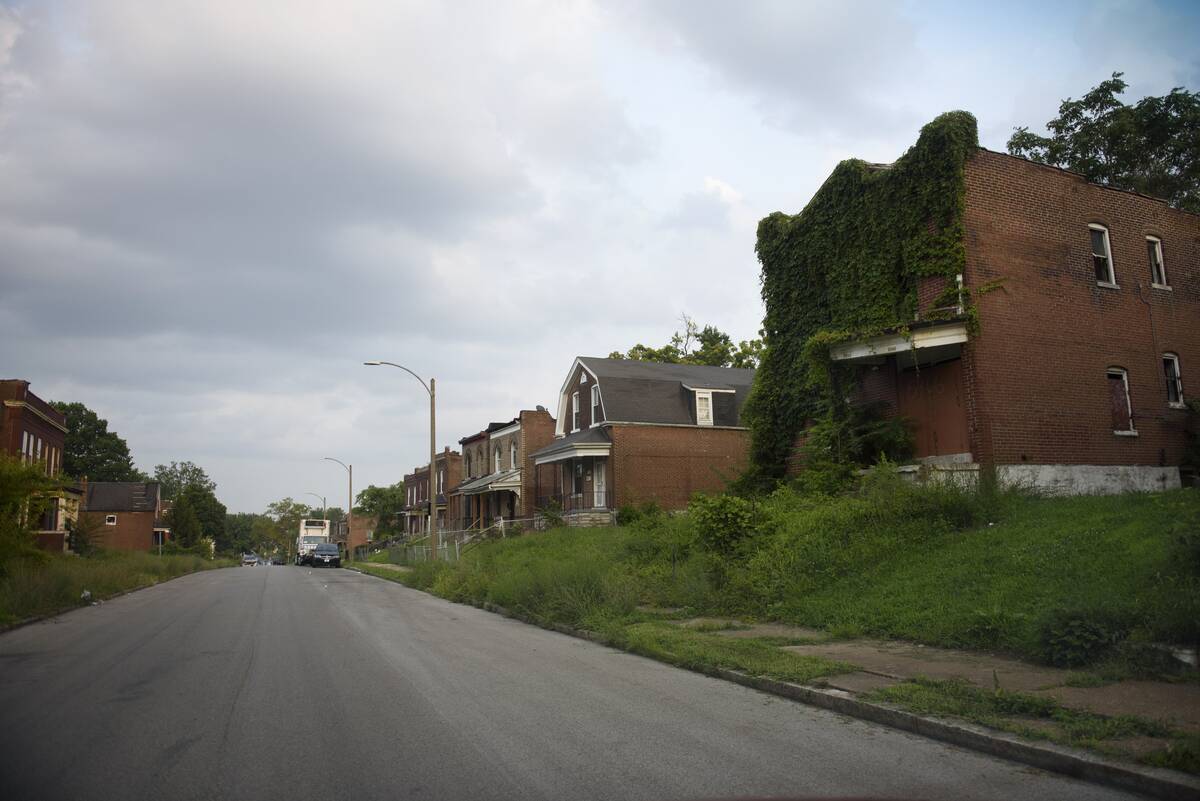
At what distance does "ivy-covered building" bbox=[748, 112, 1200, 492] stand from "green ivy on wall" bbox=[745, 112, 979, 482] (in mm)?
50

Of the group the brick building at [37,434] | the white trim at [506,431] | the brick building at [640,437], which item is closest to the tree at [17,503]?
the brick building at [37,434]

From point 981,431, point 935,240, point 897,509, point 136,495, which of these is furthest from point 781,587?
point 136,495

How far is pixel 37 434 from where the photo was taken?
3909 cm

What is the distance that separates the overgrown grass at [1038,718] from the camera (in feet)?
17.3

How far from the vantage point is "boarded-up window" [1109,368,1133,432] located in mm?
19906

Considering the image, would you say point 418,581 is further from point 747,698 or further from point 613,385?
point 747,698

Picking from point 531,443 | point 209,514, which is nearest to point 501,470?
point 531,443

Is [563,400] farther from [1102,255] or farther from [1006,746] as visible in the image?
[1006,746]

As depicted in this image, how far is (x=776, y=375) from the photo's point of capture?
947 inches

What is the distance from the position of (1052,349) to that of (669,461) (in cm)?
1909

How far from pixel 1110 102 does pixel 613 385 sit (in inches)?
877

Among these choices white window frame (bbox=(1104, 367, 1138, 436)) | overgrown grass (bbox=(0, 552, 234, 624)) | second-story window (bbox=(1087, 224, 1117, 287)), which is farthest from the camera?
second-story window (bbox=(1087, 224, 1117, 287))

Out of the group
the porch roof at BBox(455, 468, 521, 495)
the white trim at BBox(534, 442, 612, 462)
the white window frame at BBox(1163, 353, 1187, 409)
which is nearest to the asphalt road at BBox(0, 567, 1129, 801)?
the white window frame at BBox(1163, 353, 1187, 409)

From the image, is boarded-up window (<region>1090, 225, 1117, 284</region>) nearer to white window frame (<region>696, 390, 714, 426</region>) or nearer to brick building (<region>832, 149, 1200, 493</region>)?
brick building (<region>832, 149, 1200, 493</region>)
